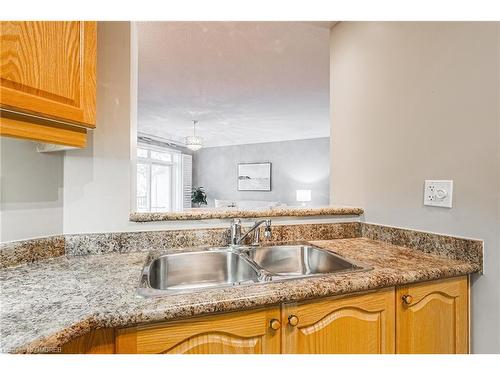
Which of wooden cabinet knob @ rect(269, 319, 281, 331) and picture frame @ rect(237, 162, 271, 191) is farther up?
picture frame @ rect(237, 162, 271, 191)

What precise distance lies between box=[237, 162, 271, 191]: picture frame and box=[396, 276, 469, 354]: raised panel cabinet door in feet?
18.2

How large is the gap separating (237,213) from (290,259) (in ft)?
1.15

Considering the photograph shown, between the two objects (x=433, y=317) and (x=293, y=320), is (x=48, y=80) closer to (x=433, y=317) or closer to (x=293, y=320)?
(x=293, y=320)

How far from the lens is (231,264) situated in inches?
52.9

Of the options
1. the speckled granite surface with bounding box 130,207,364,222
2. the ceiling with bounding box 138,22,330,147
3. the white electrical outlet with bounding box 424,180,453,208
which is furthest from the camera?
the ceiling with bounding box 138,22,330,147

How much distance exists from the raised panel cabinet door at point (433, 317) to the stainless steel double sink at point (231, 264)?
0.23 metres

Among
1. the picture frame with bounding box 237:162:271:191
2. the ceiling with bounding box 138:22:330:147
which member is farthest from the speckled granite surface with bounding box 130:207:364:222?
the picture frame with bounding box 237:162:271:191

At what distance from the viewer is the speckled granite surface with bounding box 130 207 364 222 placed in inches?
53.6

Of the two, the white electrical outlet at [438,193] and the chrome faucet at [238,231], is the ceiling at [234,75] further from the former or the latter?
the chrome faucet at [238,231]

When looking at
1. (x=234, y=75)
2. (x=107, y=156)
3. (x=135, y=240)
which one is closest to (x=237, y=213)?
(x=135, y=240)

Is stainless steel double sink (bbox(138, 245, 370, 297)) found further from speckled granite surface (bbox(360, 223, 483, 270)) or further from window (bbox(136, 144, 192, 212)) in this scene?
window (bbox(136, 144, 192, 212))

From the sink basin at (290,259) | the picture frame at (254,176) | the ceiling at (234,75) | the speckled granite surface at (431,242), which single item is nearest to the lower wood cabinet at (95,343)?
the sink basin at (290,259)

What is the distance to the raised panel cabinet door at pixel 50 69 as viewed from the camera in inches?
29.8
